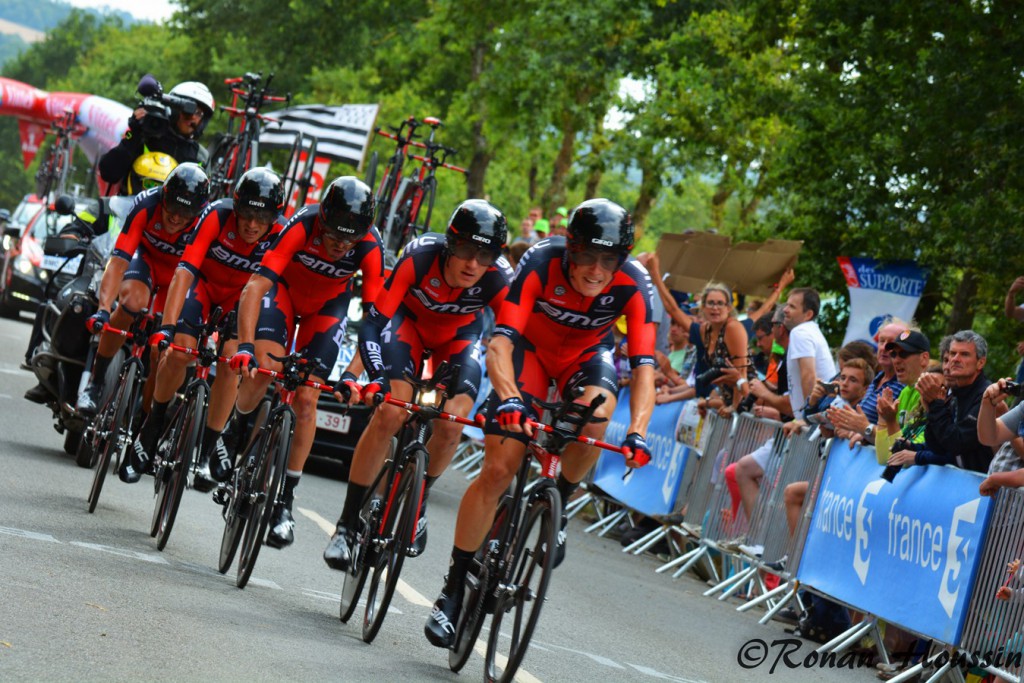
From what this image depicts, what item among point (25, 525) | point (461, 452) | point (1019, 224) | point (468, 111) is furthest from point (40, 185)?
point (25, 525)

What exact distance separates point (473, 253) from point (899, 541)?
3.64 m

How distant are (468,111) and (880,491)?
33.1 metres

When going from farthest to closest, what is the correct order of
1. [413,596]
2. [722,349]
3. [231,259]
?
[722,349] → [231,259] → [413,596]

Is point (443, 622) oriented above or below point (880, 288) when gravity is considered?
below

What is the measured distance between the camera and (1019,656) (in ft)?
28.3

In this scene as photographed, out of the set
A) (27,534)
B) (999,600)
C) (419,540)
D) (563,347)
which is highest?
(563,347)

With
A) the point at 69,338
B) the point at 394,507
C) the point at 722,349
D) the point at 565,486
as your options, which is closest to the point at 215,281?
the point at 69,338

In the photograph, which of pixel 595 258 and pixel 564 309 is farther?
pixel 564 309

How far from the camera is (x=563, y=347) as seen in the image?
7.86 metres

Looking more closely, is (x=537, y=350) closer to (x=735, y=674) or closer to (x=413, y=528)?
(x=413, y=528)

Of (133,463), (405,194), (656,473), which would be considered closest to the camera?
(133,463)

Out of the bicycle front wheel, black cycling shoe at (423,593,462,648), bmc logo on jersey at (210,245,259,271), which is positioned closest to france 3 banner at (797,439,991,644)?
black cycling shoe at (423,593,462,648)

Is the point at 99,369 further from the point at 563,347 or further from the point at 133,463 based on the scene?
the point at 563,347

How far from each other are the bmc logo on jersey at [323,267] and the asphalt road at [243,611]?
178 centimetres
